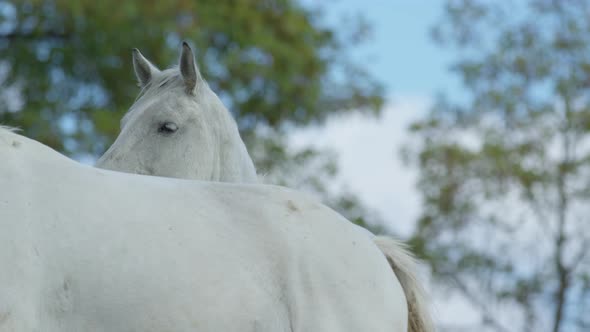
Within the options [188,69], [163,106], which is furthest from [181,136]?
[188,69]

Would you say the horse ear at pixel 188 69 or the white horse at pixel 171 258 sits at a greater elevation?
the horse ear at pixel 188 69

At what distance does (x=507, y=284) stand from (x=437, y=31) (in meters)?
5.84

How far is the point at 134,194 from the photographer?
3.18 metres

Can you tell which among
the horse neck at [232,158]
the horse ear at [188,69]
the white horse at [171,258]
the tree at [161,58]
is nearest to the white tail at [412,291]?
the white horse at [171,258]

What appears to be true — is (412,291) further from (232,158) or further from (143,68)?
(143,68)

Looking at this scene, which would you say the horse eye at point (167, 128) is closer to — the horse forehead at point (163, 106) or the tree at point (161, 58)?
the horse forehead at point (163, 106)

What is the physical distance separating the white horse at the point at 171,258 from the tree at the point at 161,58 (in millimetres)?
12183

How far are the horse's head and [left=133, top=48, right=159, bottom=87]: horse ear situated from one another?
0.29m

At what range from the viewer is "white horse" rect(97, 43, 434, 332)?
181 inches

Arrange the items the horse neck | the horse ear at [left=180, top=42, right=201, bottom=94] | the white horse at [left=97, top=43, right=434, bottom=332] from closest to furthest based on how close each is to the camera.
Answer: the white horse at [left=97, top=43, right=434, bottom=332], the horse neck, the horse ear at [left=180, top=42, right=201, bottom=94]

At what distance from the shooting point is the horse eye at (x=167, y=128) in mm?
4801

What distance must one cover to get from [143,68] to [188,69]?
1.94 feet

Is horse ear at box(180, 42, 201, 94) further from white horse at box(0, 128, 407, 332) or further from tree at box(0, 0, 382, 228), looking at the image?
tree at box(0, 0, 382, 228)

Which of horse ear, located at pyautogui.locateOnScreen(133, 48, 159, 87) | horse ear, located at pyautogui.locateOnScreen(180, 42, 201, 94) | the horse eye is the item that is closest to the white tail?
the horse eye
